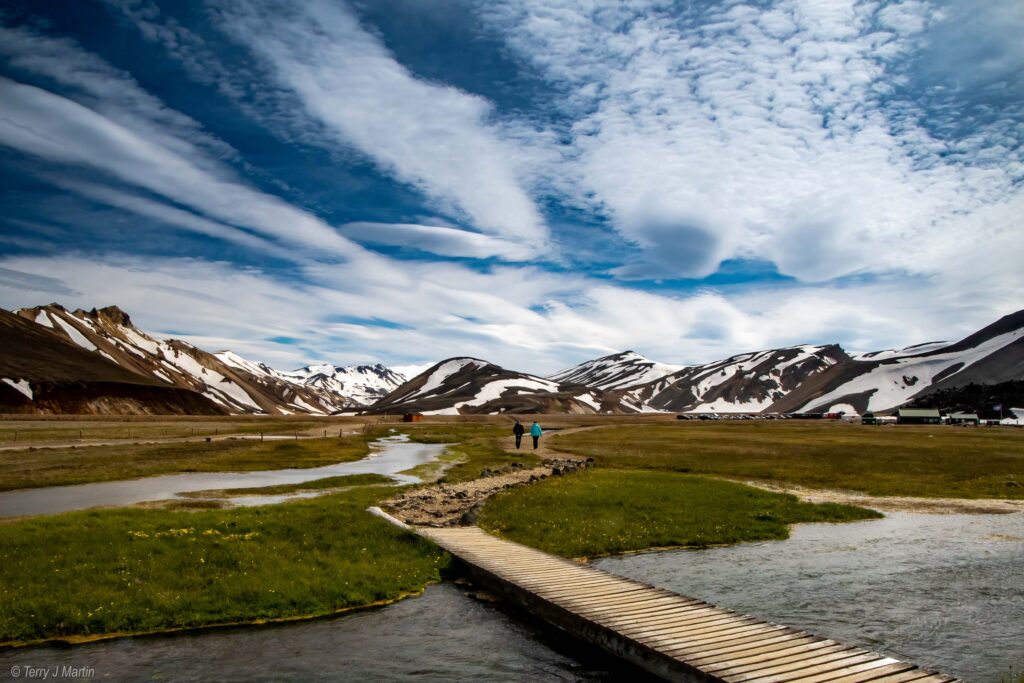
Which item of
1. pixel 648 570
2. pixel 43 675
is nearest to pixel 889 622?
pixel 648 570

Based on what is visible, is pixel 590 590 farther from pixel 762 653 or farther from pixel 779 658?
pixel 779 658

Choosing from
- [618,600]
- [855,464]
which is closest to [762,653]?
[618,600]

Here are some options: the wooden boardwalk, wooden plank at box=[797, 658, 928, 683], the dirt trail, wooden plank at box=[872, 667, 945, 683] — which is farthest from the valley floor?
wooden plank at box=[872, 667, 945, 683]

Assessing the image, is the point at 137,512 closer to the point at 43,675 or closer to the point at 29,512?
the point at 29,512

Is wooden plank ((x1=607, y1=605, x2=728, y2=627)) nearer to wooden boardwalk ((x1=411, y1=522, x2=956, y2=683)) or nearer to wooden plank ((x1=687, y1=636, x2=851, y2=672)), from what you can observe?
wooden boardwalk ((x1=411, y1=522, x2=956, y2=683))

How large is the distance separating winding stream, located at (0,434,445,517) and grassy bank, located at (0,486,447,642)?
34.8 ft

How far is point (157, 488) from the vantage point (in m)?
45.0

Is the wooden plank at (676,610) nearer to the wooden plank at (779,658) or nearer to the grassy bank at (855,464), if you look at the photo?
the wooden plank at (779,658)

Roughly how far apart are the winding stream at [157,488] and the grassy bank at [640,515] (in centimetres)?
1471

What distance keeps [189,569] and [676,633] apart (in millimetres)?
15138

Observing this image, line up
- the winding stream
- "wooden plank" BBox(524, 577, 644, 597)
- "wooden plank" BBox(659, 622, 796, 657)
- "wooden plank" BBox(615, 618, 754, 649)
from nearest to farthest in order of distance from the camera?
"wooden plank" BBox(659, 622, 796, 657) → "wooden plank" BBox(615, 618, 754, 649) → "wooden plank" BBox(524, 577, 644, 597) → the winding stream

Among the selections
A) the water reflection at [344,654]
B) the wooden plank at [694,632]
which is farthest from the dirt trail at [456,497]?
the wooden plank at [694,632]

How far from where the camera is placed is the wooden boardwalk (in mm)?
12000

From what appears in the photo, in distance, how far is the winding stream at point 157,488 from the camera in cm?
3631
